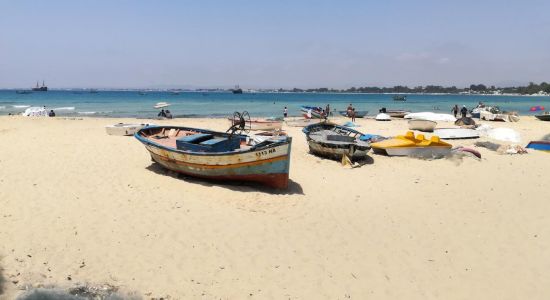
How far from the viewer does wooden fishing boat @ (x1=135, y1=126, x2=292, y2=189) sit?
1092 centimetres

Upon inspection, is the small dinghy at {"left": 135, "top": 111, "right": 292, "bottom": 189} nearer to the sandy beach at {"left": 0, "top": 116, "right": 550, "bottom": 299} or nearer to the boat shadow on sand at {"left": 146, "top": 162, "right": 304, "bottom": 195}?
the boat shadow on sand at {"left": 146, "top": 162, "right": 304, "bottom": 195}

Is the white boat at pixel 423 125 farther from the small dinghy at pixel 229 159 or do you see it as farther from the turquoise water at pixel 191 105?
the turquoise water at pixel 191 105

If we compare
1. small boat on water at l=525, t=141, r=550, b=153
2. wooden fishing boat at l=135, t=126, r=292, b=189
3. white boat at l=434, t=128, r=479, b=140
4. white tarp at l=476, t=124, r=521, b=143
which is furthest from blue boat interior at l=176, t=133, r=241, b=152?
white tarp at l=476, t=124, r=521, b=143

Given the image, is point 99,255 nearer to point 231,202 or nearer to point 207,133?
point 231,202

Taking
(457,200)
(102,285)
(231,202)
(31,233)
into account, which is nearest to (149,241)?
(102,285)

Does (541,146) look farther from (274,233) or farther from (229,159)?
(274,233)

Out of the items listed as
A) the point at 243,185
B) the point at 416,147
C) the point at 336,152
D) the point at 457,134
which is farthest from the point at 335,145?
the point at 457,134

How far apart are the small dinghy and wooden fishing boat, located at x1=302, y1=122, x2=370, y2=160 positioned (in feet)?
14.4

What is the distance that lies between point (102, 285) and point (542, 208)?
1009 centimetres

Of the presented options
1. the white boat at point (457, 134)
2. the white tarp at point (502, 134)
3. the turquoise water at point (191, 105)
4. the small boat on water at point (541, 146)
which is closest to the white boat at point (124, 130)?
the white boat at point (457, 134)

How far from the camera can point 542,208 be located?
1046cm

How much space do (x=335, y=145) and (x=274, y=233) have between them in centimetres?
762

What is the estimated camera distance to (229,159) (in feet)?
36.5

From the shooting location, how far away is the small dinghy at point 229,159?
10.9 meters
